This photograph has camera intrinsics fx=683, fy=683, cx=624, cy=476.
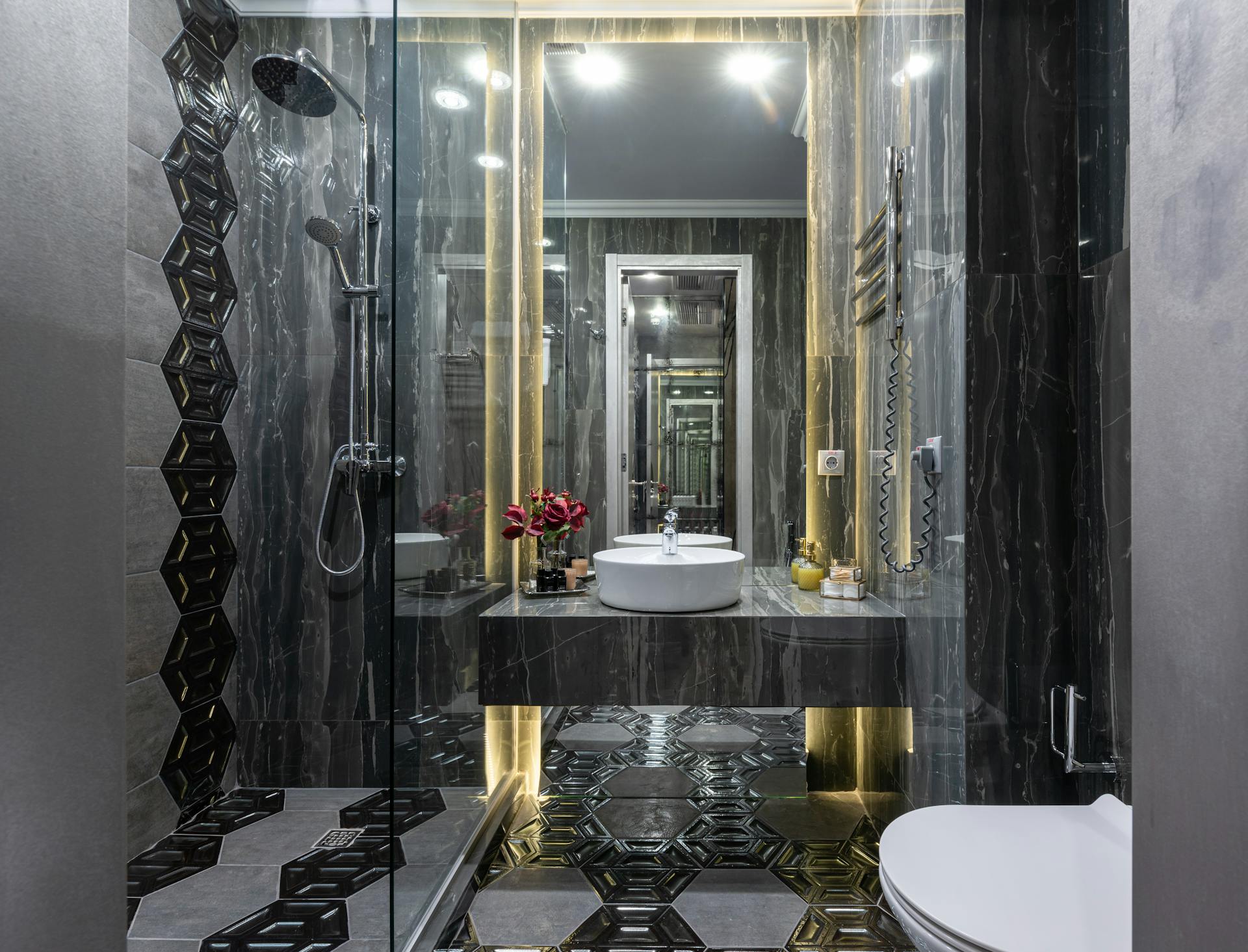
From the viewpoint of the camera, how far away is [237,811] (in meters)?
2.35

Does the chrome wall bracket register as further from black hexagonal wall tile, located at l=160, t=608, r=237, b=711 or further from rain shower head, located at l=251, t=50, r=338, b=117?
rain shower head, located at l=251, t=50, r=338, b=117

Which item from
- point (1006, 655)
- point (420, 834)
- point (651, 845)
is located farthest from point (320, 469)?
point (1006, 655)

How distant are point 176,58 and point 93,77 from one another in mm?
2239

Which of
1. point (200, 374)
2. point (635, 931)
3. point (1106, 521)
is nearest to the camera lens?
point (1106, 521)

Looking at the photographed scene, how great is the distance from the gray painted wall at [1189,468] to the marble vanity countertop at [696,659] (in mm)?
1316

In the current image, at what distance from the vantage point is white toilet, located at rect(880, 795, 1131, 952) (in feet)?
3.11

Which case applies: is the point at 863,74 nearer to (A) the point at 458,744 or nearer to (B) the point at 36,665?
(A) the point at 458,744

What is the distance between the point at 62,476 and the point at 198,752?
224 cm

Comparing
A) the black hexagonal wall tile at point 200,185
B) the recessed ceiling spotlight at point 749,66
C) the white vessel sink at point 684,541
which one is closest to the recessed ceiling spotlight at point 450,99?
the recessed ceiling spotlight at point 749,66

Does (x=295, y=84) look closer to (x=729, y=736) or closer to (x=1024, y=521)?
(x=1024, y=521)

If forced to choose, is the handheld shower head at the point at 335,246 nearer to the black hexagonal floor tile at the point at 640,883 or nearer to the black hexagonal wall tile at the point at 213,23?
the black hexagonal wall tile at the point at 213,23

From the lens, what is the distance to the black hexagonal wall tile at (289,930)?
5.52 feet

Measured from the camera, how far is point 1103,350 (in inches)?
55.6

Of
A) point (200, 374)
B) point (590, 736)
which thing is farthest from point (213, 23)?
point (590, 736)
